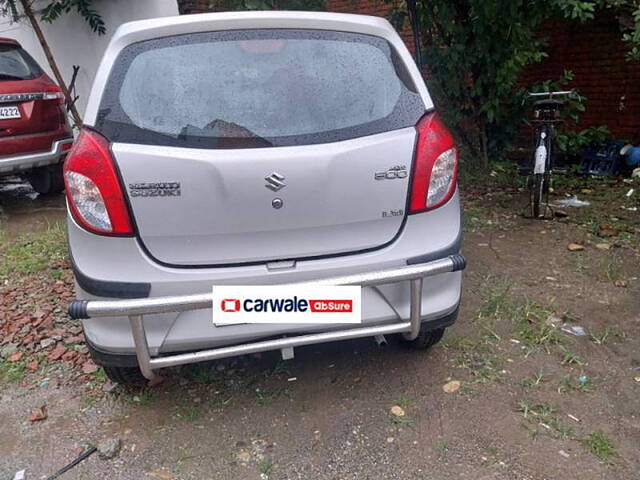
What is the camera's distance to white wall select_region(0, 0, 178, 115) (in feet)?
24.8

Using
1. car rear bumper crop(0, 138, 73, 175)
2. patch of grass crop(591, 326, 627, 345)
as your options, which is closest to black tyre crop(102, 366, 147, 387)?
patch of grass crop(591, 326, 627, 345)

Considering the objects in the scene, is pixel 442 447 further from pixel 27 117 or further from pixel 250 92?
pixel 27 117

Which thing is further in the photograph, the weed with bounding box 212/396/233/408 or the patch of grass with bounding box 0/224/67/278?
the patch of grass with bounding box 0/224/67/278

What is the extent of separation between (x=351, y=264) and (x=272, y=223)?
1.13 ft

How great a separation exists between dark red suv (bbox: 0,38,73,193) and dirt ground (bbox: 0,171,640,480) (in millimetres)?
2111

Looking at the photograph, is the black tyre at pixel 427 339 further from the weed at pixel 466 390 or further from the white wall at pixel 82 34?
the white wall at pixel 82 34

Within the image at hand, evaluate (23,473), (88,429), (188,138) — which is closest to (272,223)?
(188,138)

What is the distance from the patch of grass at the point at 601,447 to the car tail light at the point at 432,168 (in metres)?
1.12

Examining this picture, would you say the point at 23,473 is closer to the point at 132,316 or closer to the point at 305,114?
the point at 132,316

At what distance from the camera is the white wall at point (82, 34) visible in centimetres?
755

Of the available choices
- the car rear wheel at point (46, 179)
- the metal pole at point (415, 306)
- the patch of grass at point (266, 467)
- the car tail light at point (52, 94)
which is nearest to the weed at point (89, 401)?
the patch of grass at point (266, 467)

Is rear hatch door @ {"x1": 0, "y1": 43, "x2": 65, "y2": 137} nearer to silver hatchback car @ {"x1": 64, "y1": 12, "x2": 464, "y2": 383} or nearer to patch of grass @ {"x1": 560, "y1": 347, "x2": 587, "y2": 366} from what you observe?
silver hatchback car @ {"x1": 64, "y1": 12, "x2": 464, "y2": 383}

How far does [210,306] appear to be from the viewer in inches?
69.1

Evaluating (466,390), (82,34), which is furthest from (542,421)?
(82,34)
